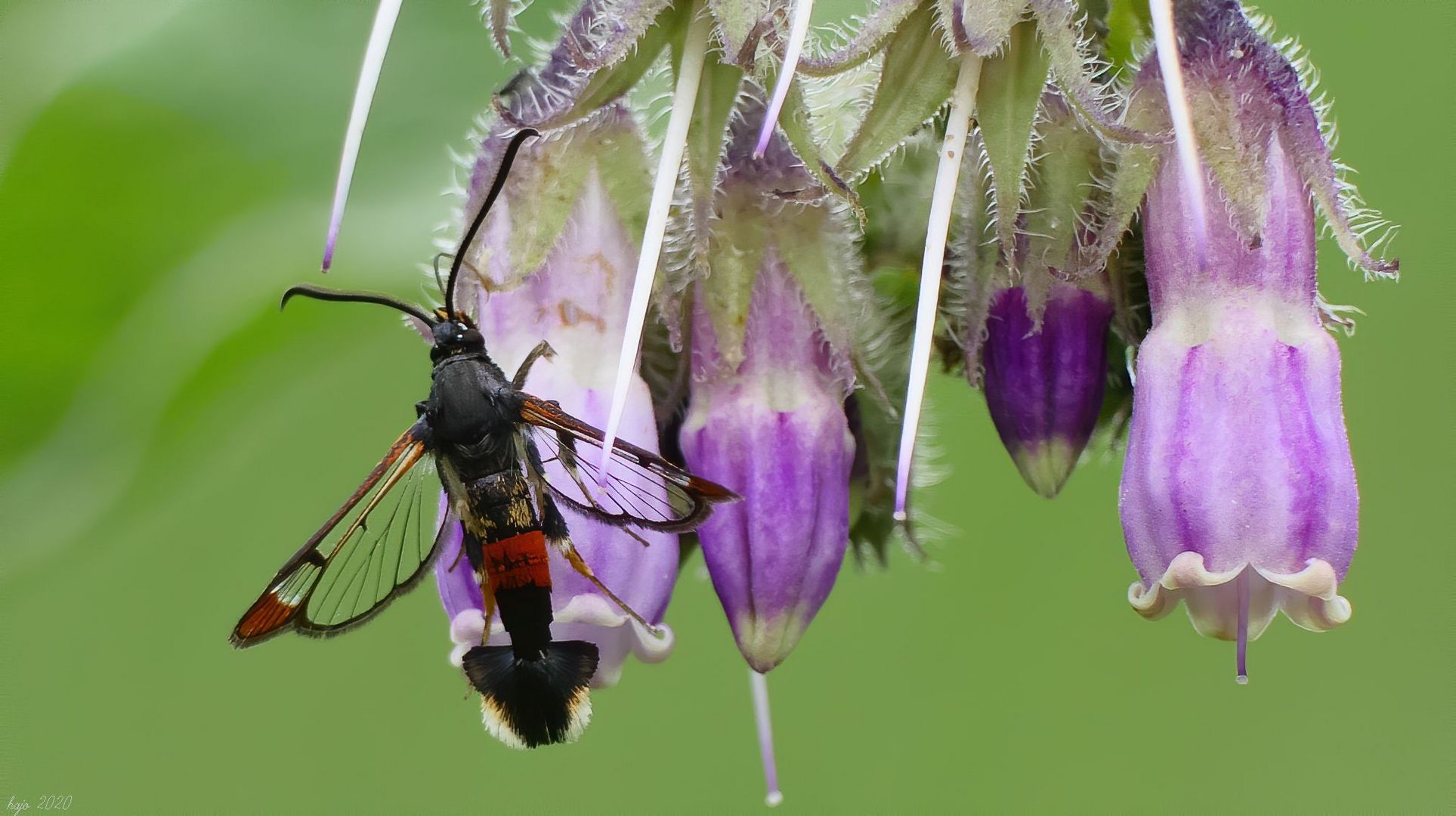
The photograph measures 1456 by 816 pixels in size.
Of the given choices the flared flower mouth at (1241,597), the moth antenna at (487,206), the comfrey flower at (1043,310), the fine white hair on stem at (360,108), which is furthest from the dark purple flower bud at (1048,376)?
the fine white hair on stem at (360,108)

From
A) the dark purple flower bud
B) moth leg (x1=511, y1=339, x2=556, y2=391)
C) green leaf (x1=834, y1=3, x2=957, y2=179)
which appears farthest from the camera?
the dark purple flower bud

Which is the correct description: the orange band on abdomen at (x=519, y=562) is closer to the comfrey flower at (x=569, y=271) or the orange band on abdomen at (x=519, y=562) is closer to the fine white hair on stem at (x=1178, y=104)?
the comfrey flower at (x=569, y=271)

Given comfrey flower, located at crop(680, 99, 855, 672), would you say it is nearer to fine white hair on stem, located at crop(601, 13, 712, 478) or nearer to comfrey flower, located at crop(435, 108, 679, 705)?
comfrey flower, located at crop(435, 108, 679, 705)

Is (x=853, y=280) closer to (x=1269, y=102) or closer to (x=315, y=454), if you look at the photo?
(x=1269, y=102)

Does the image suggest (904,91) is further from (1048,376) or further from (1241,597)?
(1241,597)

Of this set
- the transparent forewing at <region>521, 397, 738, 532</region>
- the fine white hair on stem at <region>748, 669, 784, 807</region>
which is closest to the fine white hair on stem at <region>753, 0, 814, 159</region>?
the transparent forewing at <region>521, 397, 738, 532</region>

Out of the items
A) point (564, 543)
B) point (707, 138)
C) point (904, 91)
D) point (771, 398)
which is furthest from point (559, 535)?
point (904, 91)

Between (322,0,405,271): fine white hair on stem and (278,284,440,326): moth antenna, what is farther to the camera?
(278,284,440,326): moth antenna
